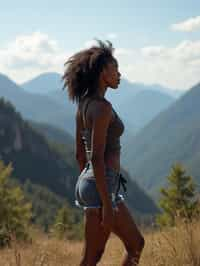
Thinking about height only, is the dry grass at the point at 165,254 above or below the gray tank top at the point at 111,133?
below

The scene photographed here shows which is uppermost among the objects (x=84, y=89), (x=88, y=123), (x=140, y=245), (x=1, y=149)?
(x=1, y=149)

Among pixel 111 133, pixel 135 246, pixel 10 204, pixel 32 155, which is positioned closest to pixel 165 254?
pixel 135 246

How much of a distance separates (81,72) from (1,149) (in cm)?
14631

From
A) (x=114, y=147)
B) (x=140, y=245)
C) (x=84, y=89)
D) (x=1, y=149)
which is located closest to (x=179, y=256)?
(x=140, y=245)

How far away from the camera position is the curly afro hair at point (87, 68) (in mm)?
3617

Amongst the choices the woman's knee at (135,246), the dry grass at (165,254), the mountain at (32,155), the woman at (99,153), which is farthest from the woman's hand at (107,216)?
the mountain at (32,155)

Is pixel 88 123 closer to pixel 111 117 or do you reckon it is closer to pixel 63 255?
pixel 111 117

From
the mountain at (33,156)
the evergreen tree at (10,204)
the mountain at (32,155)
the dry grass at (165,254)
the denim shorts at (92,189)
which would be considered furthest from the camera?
the mountain at (32,155)

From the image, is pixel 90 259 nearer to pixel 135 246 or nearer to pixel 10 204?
pixel 135 246

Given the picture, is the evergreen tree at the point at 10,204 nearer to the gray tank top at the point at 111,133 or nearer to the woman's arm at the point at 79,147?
the woman's arm at the point at 79,147

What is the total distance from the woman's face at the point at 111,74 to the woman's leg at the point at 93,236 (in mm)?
874

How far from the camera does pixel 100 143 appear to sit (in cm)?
339

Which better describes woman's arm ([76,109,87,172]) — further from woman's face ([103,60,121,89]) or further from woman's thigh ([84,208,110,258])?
woman's thigh ([84,208,110,258])

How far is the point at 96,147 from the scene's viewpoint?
339cm
